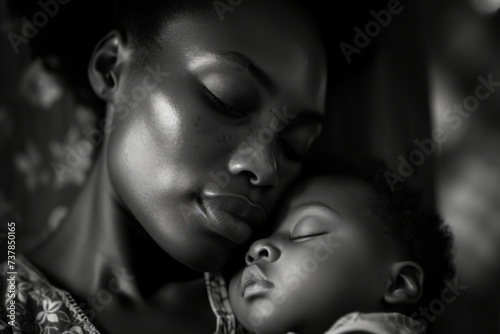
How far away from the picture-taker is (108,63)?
1102mm

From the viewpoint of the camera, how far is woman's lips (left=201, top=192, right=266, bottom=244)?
99 centimetres

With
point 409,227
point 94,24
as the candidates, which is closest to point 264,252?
point 409,227

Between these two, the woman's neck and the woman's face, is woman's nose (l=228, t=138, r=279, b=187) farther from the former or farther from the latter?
the woman's neck

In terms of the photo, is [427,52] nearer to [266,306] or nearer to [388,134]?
[388,134]

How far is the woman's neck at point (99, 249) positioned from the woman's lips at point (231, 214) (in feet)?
0.60

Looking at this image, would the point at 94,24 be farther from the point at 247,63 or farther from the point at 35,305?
the point at 35,305

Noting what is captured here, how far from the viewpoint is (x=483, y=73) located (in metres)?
1.36

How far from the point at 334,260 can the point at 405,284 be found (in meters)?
0.14

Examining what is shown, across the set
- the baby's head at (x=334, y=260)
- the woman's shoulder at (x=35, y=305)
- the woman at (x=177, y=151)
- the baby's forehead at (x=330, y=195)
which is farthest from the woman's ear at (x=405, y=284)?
the woman's shoulder at (x=35, y=305)

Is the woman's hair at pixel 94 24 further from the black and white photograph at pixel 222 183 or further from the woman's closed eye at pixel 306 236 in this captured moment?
the woman's closed eye at pixel 306 236

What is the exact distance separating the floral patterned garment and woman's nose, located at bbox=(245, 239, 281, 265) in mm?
270

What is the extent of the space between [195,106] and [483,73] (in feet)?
2.30

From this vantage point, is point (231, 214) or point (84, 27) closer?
point (231, 214)

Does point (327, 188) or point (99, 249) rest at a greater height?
point (99, 249)
